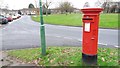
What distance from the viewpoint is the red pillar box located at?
4492 mm

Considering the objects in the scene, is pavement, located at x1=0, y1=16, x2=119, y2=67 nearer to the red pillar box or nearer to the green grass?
the green grass

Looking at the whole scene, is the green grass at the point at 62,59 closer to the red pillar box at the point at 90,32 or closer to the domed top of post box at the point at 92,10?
the red pillar box at the point at 90,32

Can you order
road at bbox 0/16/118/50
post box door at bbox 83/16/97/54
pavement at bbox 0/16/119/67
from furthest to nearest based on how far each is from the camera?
1. road at bbox 0/16/118/50
2. pavement at bbox 0/16/119/67
3. post box door at bbox 83/16/97/54

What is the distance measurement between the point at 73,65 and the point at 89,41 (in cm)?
75

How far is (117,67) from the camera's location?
4.58 m

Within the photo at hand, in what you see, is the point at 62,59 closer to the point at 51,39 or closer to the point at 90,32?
the point at 90,32

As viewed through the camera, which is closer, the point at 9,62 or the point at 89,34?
the point at 89,34

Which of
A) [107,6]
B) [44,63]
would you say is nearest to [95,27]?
[44,63]

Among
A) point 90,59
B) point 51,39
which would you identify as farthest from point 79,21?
point 90,59

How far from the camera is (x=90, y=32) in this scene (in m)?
4.55

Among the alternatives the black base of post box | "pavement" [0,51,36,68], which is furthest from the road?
the black base of post box

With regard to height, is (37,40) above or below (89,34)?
below

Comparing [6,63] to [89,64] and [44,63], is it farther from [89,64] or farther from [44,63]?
[89,64]

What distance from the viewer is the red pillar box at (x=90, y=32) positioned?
4.49 meters
